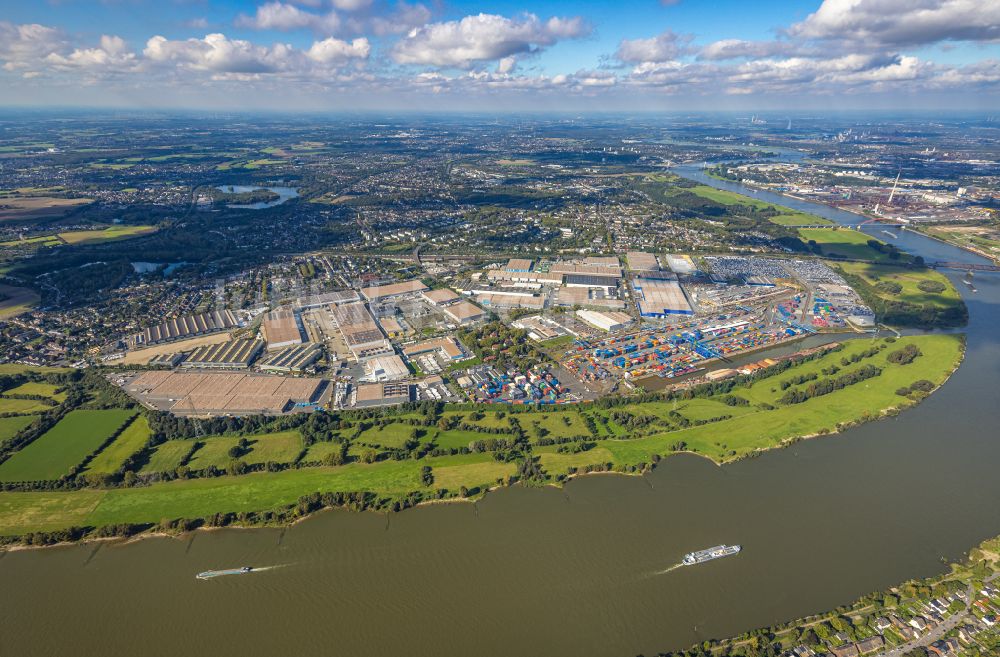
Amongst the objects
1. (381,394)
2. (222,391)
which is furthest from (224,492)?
(381,394)

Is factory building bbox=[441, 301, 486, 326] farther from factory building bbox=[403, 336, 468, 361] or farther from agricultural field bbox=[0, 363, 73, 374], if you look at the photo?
agricultural field bbox=[0, 363, 73, 374]

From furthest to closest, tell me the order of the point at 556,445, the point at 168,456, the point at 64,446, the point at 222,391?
1. the point at 222,391
2. the point at 556,445
3. the point at 64,446
4. the point at 168,456

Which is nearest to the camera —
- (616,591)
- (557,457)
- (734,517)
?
(616,591)

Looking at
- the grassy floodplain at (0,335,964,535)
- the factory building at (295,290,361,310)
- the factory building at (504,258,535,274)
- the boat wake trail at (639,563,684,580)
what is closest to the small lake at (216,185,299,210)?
the factory building at (295,290,361,310)

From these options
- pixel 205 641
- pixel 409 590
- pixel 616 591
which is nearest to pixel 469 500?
pixel 409 590

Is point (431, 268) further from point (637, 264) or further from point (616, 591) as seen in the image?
point (616, 591)

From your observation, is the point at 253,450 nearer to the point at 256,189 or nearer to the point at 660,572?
the point at 660,572

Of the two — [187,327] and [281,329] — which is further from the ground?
[281,329]
